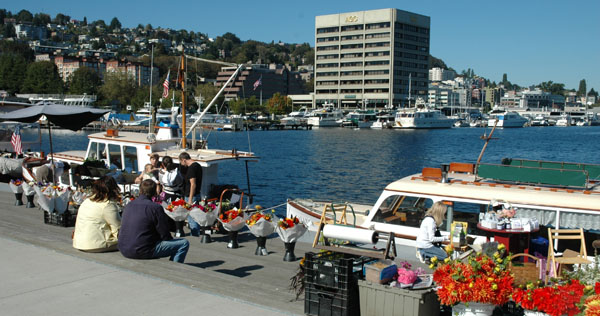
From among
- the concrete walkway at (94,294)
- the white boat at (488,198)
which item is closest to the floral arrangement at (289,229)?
the white boat at (488,198)

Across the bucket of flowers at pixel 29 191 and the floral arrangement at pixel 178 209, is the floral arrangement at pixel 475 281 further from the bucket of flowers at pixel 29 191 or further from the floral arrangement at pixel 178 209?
the bucket of flowers at pixel 29 191

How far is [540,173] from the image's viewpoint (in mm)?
11148

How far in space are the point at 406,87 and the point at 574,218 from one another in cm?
16433

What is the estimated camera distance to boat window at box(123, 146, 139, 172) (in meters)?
17.2

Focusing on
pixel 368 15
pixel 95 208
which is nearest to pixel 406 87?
pixel 368 15

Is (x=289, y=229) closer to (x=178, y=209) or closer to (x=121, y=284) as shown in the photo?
(x=178, y=209)

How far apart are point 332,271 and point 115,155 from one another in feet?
42.9

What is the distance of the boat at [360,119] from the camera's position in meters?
137

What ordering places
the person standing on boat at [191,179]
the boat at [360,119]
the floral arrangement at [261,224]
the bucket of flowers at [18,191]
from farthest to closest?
1. the boat at [360,119]
2. the bucket of flowers at [18,191]
3. the person standing on boat at [191,179]
4. the floral arrangement at [261,224]

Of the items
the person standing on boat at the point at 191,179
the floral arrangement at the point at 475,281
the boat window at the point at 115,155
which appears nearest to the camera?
the floral arrangement at the point at 475,281

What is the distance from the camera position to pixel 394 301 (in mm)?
6016

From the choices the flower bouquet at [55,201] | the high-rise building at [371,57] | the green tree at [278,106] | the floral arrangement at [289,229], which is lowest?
the floral arrangement at [289,229]

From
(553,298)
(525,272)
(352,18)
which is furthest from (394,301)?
(352,18)

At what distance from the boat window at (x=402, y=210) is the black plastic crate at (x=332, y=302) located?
17.6ft
